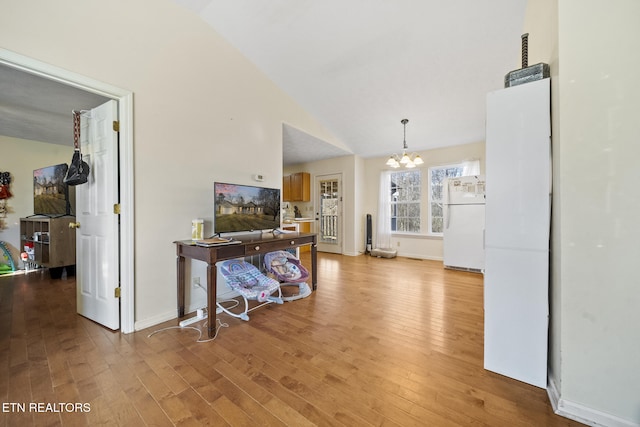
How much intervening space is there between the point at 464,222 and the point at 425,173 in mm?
Answer: 1492

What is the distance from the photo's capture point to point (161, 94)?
7.43 feet

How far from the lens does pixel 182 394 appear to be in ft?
4.51

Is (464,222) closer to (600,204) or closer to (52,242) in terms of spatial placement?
(600,204)

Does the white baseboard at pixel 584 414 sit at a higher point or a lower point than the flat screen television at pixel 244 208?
lower

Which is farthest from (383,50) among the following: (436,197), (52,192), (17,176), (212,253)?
(17,176)

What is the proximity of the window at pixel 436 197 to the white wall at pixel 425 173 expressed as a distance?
0.52ft

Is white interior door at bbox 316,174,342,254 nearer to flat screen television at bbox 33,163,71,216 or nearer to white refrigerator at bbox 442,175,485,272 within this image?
white refrigerator at bbox 442,175,485,272

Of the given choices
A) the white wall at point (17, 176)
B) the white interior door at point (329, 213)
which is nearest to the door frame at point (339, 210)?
the white interior door at point (329, 213)

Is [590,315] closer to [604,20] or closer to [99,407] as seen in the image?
[604,20]

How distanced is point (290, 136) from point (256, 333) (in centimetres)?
326

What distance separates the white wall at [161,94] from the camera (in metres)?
1.75

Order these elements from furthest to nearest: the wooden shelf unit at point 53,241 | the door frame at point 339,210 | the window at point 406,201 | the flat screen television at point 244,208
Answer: the door frame at point 339,210
the window at point 406,201
the wooden shelf unit at point 53,241
the flat screen television at point 244,208

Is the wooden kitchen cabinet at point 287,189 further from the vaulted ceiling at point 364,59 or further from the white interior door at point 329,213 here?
the vaulted ceiling at point 364,59

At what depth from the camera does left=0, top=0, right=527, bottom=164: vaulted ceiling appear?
2.41 m
